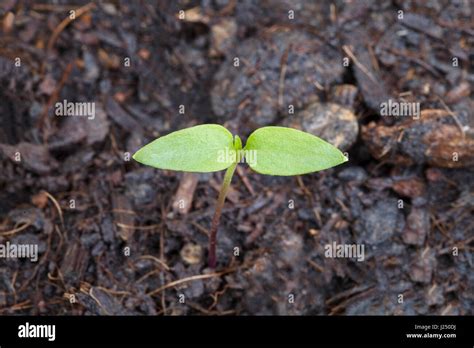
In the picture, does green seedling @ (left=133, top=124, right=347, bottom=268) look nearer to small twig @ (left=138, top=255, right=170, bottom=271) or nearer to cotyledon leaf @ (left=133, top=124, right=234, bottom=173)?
cotyledon leaf @ (left=133, top=124, right=234, bottom=173)

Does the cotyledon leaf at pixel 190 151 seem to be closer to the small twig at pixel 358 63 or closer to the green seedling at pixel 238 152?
the green seedling at pixel 238 152

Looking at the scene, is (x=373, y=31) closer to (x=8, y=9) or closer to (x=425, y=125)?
(x=425, y=125)

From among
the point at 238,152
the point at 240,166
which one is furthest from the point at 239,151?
the point at 240,166

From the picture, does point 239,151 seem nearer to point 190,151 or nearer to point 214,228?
point 190,151

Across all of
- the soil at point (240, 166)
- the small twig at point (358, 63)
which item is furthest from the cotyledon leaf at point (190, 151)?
the small twig at point (358, 63)

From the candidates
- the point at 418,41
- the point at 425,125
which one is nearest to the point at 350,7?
the point at 418,41
